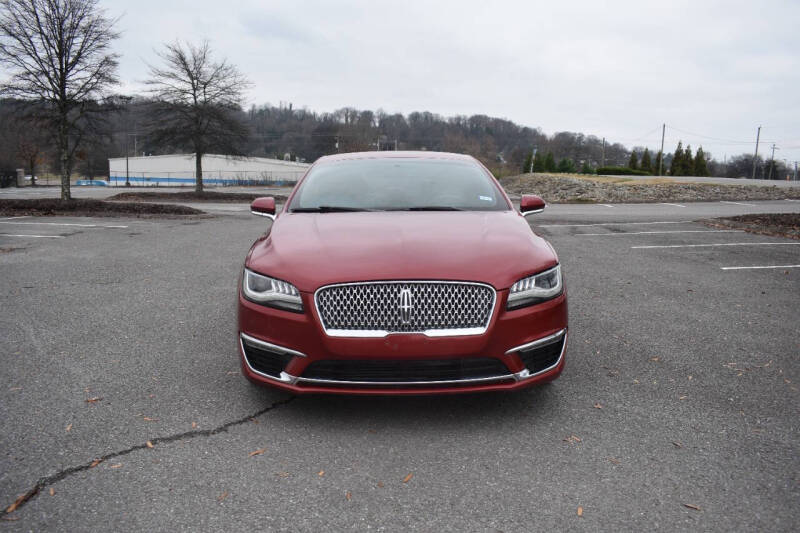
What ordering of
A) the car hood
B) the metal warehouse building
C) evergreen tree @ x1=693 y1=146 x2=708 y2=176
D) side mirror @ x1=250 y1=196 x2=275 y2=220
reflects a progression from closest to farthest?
the car hood, side mirror @ x1=250 y1=196 x2=275 y2=220, evergreen tree @ x1=693 y1=146 x2=708 y2=176, the metal warehouse building

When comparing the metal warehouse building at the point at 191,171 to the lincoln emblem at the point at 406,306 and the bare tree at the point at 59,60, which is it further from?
the lincoln emblem at the point at 406,306

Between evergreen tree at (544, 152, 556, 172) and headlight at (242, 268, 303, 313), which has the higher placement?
evergreen tree at (544, 152, 556, 172)

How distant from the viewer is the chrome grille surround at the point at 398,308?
10.0ft

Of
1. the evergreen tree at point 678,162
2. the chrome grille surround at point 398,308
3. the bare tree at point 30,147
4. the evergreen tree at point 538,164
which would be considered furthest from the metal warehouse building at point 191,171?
the chrome grille surround at point 398,308

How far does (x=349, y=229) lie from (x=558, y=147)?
330 ft

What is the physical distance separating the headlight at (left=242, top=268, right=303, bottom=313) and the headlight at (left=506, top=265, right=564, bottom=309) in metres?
1.15

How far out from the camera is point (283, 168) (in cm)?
8519

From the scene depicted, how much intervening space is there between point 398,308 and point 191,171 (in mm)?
86538

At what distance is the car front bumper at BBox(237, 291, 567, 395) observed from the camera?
302cm

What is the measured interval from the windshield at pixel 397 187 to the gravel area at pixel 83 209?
15257mm

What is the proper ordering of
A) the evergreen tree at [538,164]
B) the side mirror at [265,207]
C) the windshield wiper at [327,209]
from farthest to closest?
the evergreen tree at [538,164]
the side mirror at [265,207]
the windshield wiper at [327,209]

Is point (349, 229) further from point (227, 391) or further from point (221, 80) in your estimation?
point (221, 80)

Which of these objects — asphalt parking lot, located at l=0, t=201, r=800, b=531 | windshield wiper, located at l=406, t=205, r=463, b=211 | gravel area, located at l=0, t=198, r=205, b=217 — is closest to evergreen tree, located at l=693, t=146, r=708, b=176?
gravel area, located at l=0, t=198, r=205, b=217

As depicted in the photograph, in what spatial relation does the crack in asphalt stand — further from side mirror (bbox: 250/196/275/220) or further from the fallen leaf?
side mirror (bbox: 250/196/275/220)
